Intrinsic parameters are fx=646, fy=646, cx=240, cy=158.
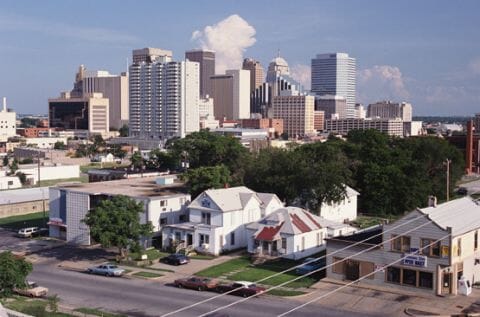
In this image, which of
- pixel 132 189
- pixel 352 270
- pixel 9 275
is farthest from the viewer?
pixel 132 189

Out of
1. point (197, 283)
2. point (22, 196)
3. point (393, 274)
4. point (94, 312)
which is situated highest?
point (22, 196)

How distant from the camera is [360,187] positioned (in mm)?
59469

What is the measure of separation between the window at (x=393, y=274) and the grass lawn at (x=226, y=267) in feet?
28.8

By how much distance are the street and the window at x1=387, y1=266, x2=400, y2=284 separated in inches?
191

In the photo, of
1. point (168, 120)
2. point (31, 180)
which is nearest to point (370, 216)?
point (31, 180)

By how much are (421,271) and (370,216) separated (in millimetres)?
25369

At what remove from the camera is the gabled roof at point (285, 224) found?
39688 mm

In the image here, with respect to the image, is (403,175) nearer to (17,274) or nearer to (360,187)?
(360,187)

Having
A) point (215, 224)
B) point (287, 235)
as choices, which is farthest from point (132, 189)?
point (287, 235)

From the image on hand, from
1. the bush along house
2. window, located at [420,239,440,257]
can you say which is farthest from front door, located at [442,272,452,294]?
window, located at [420,239,440,257]

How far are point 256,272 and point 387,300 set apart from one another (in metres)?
8.07

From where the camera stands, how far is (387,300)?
3083 centimetres

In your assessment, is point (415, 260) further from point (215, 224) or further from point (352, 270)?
point (215, 224)

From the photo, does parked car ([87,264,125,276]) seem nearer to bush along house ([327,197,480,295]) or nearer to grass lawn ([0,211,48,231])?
bush along house ([327,197,480,295])
